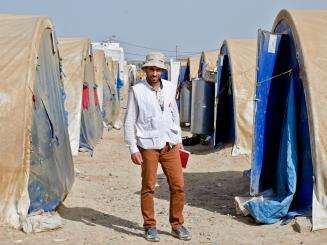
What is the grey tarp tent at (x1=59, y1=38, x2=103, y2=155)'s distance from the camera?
12.0m

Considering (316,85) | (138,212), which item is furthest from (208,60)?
(316,85)

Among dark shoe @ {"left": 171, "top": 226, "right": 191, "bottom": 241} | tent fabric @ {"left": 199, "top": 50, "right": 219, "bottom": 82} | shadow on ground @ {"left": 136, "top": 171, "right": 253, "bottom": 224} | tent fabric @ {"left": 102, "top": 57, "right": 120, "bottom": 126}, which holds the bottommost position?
tent fabric @ {"left": 102, "top": 57, "right": 120, "bottom": 126}

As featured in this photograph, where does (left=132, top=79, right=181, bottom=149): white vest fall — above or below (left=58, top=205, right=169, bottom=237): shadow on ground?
above

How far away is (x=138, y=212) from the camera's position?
7.15 m

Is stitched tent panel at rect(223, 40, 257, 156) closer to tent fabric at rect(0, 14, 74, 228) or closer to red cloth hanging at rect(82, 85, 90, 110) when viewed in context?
red cloth hanging at rect(82, 85, 90, 110)

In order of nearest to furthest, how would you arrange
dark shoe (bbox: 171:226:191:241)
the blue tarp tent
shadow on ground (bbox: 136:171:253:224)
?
dark shoe (bbox: 171:226:191:241) → the blue tarp tent → shadow on ground (bbox: 136:171:253:224)

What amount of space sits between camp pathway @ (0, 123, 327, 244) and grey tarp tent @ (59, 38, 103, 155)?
104 cm

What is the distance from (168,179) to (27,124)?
166cm

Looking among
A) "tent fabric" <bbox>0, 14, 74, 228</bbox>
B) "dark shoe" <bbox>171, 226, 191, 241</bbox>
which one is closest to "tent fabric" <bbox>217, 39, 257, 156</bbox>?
"tent fabric" <bbox>0, 14, 74, 228</bbox>

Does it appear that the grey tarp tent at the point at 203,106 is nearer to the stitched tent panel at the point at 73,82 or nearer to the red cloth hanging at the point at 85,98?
the red cloth hanging at the point at 85,98

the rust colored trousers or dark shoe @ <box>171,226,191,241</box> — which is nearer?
the rust colored trousers

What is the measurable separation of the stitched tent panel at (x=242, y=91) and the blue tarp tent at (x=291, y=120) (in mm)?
4708

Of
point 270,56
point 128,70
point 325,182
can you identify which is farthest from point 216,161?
point 128,70

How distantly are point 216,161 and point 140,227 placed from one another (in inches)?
223
